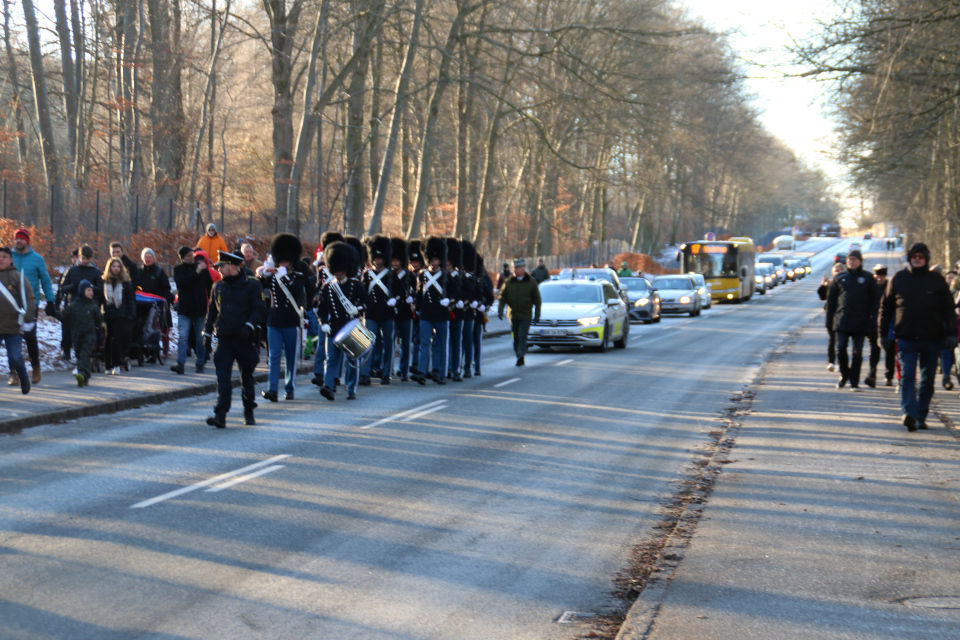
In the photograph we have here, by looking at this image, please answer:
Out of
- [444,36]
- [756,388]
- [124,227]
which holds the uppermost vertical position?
[444,36]

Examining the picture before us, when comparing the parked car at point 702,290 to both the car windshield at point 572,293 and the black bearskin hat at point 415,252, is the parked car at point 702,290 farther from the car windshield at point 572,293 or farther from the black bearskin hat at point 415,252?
the black bearskin hat at point 415,252

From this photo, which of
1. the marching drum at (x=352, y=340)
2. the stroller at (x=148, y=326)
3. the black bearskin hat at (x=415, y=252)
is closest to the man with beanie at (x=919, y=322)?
the marching drum at (x=352, y=340)

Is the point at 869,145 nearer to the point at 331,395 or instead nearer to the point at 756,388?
the point at 756,388

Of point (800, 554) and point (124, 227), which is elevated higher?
point (124, 227)

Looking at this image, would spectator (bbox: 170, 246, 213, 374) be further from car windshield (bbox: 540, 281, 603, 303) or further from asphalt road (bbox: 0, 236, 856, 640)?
car windshield (bbox: 540, 281, 603, 303)

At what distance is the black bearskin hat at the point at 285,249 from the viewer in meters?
13.6

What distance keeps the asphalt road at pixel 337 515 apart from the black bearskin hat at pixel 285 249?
1957 mm

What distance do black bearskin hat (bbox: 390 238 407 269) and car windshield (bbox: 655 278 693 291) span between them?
86.1 feet

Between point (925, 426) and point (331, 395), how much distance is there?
758 cm

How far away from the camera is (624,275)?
1547 inches

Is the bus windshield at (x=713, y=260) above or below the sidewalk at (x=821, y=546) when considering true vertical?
above

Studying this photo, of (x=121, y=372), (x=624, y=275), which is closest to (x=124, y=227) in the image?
(x=121, y=372)

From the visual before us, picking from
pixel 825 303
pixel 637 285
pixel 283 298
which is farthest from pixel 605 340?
pixel 637 285

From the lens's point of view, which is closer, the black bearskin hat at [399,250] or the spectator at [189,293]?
the spectator at [189,293]
